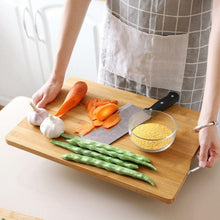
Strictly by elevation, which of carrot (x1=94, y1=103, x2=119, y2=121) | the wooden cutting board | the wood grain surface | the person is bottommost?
the wood grain surface

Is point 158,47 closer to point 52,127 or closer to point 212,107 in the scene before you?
point 212,107

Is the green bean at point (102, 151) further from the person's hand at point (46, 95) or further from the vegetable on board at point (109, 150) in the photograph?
the person's hand at point (46, 95)

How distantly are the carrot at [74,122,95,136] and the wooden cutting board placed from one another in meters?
0.03

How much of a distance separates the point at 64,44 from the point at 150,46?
1.15 feet

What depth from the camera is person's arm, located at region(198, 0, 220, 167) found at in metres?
1.13

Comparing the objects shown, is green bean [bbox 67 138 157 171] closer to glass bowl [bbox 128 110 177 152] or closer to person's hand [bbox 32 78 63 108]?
glass bowl [bbox 128 110 177 152]

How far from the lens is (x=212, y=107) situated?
1140 mm

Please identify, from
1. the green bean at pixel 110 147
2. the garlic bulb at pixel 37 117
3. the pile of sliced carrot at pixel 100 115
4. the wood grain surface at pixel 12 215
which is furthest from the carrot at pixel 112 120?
the wood grain surface at pixel 12 215

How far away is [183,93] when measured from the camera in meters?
1.48

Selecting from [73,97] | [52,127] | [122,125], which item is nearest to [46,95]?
[73,97]

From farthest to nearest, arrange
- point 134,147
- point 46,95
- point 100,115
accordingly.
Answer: point 46,95
point 100,115
point 134,147

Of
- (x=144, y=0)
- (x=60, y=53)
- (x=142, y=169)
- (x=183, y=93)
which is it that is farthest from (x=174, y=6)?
(x=142, y=169)

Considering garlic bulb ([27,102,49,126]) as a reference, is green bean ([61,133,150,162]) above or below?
below

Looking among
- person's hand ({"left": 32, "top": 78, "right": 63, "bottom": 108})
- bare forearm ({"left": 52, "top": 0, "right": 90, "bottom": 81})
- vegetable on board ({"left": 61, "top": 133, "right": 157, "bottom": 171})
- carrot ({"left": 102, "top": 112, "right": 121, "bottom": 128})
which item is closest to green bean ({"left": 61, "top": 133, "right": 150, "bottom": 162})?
vegetable on board ({"left": 61, "top": 133, "right": 157, "bottom": 171})
